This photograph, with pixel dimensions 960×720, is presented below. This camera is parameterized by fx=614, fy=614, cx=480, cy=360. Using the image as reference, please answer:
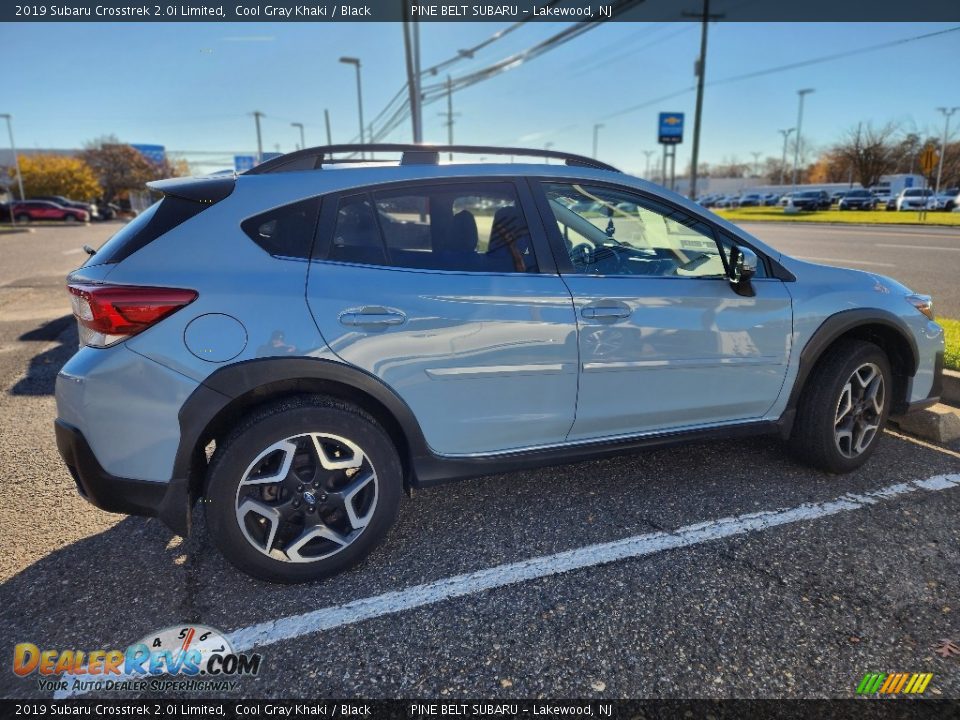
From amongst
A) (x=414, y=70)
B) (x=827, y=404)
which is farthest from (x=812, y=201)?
(x=827, y=404)

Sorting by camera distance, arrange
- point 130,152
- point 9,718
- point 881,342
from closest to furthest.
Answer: point 9,718, point 881,342, point 130,152

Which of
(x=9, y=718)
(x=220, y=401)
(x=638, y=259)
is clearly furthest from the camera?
(x=638, y=259)

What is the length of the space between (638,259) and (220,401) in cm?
211

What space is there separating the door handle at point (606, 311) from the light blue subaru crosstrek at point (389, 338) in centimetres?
1

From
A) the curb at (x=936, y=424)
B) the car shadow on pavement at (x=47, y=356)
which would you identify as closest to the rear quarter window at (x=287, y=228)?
the car shadow on pavement at (x=47, y=356)

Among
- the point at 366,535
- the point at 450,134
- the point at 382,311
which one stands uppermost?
the point at 450,134

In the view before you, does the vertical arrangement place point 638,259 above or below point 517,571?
above

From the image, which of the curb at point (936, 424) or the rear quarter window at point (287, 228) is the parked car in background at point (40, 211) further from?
the curb at point (936, 424)

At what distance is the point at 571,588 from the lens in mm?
2533

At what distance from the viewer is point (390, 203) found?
267 centimetres

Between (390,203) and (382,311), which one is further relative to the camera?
(390,203)

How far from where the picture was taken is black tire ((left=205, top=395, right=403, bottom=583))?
238 centimetres

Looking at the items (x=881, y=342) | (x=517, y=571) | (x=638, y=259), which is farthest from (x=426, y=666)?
(x=881, y=342)
